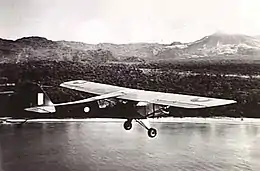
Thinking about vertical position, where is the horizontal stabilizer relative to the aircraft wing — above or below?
below

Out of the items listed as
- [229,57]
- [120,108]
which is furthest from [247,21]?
[120,108]

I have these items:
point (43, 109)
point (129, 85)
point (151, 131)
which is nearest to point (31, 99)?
point (43, 109)

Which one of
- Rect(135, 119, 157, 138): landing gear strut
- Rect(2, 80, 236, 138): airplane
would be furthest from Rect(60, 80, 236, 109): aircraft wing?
Rect(135, 119, 157, 138): landing gear strut

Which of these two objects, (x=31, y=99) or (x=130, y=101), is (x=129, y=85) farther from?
(x=31, y=99)

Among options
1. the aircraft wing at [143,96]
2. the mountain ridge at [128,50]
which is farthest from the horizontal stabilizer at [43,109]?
the mountain ridge at [128,50]

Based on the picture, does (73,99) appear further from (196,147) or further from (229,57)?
(229,57)

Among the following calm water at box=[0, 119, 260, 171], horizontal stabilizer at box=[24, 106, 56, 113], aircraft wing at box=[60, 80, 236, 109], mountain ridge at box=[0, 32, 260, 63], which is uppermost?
mountain ridge at box=[0, 32, 260, 63]

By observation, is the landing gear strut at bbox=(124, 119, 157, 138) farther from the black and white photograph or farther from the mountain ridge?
the mountain ridge
